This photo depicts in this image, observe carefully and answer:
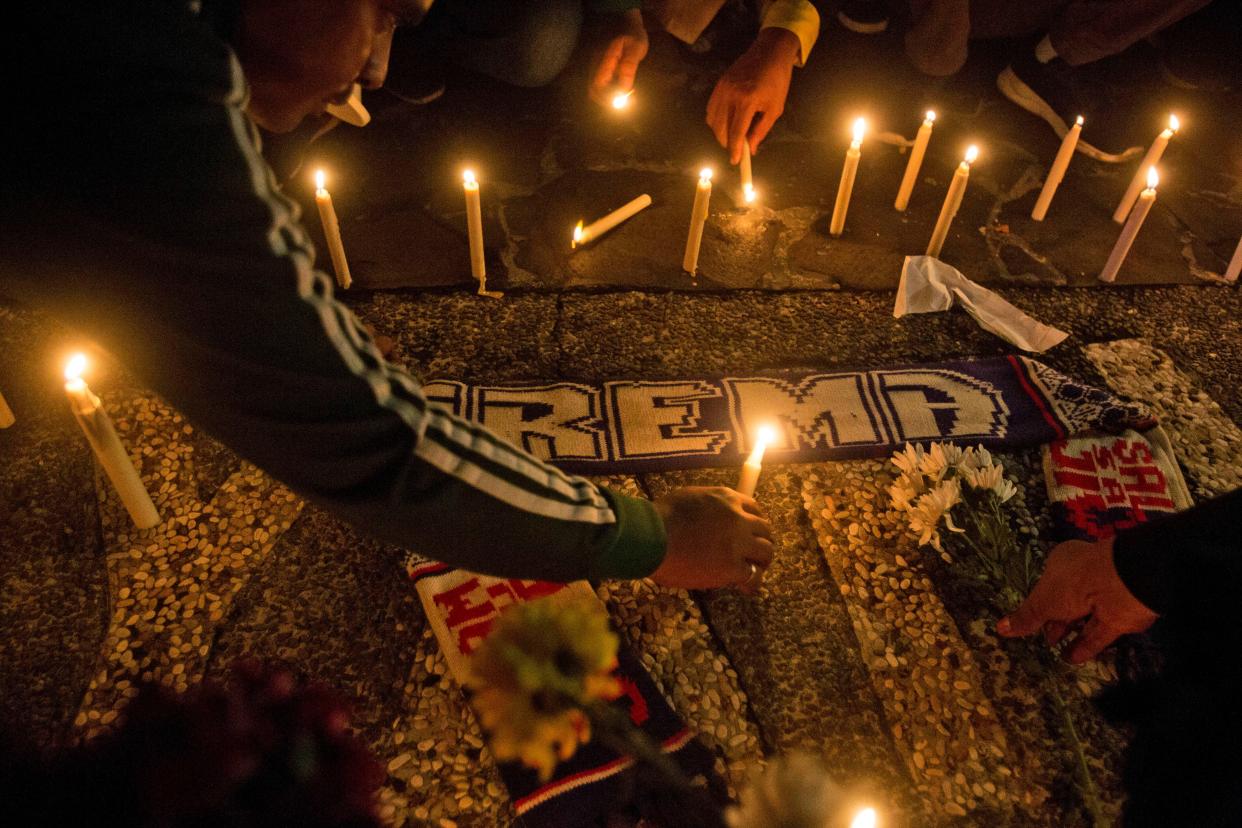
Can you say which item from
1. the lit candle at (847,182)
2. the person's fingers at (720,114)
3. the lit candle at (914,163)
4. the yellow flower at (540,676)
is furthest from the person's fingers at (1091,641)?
the person's fingers at (720,114)

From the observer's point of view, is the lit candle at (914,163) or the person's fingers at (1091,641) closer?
the person's fingers at (1091,641)

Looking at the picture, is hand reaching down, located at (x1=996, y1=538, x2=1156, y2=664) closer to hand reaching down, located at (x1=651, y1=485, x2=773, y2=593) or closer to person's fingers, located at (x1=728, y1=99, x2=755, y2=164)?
hand reaching down, located at (x1=651, y1=485, x2=773, y2=593)

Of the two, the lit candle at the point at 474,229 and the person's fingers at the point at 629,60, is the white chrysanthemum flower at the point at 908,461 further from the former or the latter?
the person's fingers at the point at 629,60

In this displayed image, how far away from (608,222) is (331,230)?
3.15 feet

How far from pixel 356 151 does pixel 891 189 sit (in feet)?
7.12

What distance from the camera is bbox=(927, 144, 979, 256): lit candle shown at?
99.4 inches

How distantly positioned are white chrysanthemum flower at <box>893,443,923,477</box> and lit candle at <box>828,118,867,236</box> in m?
1.15

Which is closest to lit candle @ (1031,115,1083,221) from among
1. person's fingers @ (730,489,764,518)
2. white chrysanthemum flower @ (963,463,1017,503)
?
white chrysanthemum flower @ (963,463,1017,503)

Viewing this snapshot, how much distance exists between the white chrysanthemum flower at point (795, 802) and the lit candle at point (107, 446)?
155cm

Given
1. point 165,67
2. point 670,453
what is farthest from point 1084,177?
point 165,67

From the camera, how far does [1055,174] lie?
2.93m

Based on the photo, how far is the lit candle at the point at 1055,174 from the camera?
112 inches

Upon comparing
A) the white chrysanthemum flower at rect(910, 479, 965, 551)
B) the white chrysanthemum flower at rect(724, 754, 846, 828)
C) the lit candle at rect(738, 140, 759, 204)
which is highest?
the lit candle at rect(738, 140, 759, 204)

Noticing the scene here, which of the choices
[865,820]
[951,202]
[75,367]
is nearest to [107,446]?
[75,367]
